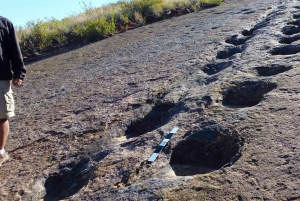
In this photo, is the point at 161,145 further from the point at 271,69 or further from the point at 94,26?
the point at 94,26

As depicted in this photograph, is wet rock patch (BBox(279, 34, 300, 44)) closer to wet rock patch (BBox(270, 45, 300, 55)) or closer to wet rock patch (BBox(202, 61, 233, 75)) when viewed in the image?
wet rock patch (BBox(270, 45, 300, 55))

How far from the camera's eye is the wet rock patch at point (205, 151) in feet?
10.6

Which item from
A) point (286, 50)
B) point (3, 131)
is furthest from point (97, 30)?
point (3, 131)

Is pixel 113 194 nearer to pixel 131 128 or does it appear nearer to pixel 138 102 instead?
pixel 131 128

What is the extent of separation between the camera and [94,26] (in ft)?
30.5

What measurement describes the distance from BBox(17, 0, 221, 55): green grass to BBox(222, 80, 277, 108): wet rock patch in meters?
5.29

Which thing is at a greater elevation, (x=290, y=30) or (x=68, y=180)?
(x=290, y=30)

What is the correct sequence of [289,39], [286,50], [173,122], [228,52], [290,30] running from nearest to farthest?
[173,122] < [286,50] < [289,39] < [228,52] < [290,30]

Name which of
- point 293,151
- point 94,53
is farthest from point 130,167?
point 94,53

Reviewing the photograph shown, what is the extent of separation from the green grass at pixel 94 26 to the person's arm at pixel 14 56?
4893 mm

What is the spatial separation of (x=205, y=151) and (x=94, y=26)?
6394 mm

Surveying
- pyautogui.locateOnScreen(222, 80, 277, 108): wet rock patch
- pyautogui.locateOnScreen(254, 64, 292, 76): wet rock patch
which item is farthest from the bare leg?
pyautogui.locateOnScreen(254, 64, 292, 76): wet rock patch

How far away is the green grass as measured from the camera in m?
9.30

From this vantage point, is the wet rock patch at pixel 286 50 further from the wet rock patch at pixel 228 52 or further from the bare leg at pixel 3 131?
the bare leg at pixel 3 131
